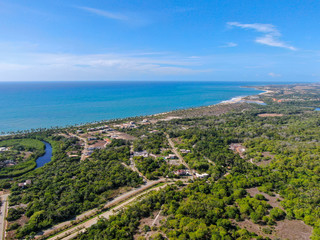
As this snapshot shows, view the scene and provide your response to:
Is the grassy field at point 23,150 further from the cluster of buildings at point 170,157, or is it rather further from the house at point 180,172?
the house at point 180,172

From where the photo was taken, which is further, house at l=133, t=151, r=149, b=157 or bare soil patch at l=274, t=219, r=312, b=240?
house at l=133, t=151, r=149, b=157

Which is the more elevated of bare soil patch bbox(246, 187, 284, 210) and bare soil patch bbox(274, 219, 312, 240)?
bare soil patch bbox(246, 187, 284, 210)

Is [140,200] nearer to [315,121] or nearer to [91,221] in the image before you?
[91,221]

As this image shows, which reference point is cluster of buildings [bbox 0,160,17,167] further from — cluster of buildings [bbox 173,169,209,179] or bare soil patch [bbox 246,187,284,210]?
bare soil patch [bbox 246,187,284,210]

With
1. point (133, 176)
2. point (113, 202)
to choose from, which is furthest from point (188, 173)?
point (113, 202)

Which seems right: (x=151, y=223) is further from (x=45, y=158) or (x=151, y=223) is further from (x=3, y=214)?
(x=45, y=158)

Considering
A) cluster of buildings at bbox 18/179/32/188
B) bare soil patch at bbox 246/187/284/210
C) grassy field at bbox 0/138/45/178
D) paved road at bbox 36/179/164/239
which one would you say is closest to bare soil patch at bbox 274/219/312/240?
bare soil patch at bbox 246/187/284/210

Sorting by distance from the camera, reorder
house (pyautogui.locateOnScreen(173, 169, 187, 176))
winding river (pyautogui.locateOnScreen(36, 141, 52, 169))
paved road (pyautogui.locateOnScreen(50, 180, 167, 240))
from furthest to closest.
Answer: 1. winding river (pyautogui.locateOnScreen(36, 141, 52, 169))
2. house (pyautogui.locateOnScreen(173, 169, 187, 176))
3. paved road (pyautogui.locateOnScreen(50, 180, 167, 240))

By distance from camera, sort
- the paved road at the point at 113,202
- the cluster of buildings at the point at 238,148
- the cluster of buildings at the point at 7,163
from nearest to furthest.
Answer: the paved road at the point at 113,202, the cluster of buildings at the point at 7,163, the cluster of buildings at the point at 238,148

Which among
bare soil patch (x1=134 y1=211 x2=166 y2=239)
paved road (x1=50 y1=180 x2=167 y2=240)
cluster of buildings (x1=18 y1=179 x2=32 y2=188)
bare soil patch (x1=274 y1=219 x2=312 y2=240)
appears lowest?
paved road (x1=50 y1=180 x2=167 y2=240)

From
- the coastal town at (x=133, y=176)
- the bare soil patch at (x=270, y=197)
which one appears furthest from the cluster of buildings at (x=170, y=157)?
the bare soil patch at (x=270, y=197)

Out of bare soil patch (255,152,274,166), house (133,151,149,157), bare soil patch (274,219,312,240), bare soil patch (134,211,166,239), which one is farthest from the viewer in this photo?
house (133,151,149,157)
